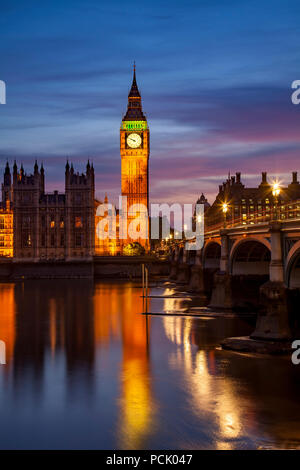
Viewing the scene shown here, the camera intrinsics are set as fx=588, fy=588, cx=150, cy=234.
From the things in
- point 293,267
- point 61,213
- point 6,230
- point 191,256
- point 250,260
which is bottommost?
point 293,267

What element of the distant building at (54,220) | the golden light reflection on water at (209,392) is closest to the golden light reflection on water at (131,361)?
the golden light reflection on water at (209,392)

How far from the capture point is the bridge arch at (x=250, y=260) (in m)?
48.8

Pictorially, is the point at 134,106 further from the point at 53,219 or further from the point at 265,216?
the point at 265,216

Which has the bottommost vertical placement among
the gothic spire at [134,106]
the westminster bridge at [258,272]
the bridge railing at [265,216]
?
the westminster bridge at [258,272]

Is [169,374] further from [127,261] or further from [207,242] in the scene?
[127,261]

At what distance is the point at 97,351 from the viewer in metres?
33.8

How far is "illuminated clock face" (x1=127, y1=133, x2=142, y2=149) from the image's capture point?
182750 millimetres

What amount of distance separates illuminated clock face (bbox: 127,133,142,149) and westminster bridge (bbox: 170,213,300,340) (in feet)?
373

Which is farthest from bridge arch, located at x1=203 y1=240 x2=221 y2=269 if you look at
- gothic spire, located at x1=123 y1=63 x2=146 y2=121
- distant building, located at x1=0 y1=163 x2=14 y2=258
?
gothic spire, located at x1=123 y1=63 x2=146 y2=121

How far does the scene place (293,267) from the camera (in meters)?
34.2

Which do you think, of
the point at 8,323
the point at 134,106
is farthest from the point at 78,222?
the point at 8,323

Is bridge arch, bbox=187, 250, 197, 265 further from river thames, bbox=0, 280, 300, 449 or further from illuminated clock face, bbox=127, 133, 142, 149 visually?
illuminated clock face, bbox=127, 133, 142, 149

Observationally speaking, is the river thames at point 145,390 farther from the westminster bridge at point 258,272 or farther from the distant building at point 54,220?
the distant building at point 54,220

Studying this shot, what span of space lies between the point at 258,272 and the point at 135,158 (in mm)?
134830
